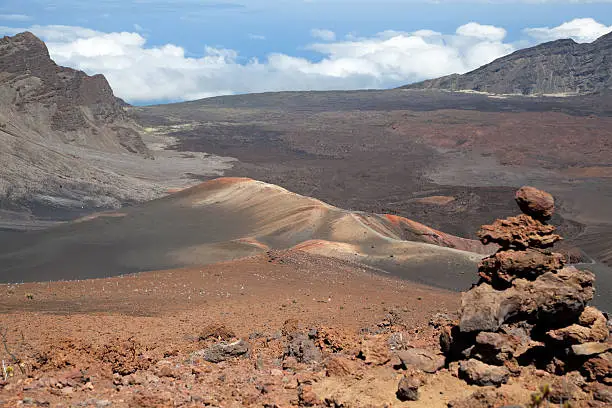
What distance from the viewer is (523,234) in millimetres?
9727

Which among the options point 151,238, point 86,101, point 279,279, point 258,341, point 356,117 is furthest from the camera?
point 356,117

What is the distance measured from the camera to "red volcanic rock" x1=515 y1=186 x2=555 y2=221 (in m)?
9.77

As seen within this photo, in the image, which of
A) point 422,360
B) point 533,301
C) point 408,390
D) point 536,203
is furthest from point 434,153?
point 408,390

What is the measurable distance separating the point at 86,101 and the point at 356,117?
210ft

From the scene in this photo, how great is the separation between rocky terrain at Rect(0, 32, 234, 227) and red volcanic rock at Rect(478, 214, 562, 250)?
35894mm

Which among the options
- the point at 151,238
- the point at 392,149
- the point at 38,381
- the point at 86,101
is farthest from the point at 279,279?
the point at 392,149

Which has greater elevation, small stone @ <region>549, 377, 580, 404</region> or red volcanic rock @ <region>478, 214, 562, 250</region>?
red volcanic rock @ <region>478, 214, 562, 250</region>

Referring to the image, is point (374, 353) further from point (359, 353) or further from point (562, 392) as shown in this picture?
point (562, 392)

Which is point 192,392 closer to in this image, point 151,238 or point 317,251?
point 317,251

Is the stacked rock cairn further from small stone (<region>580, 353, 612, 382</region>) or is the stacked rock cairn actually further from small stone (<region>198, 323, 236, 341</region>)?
small stone (<region>198, 323, 236, 341</region>)

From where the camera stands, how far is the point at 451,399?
7.96m

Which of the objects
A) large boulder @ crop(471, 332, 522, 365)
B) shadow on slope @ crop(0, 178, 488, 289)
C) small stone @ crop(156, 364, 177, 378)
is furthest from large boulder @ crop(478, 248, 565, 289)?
shadow on slope @ crop(0, 178, 488, 289)

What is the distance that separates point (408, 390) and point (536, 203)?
3729 millimetres

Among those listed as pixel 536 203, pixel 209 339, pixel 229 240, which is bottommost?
pixel 229 240
